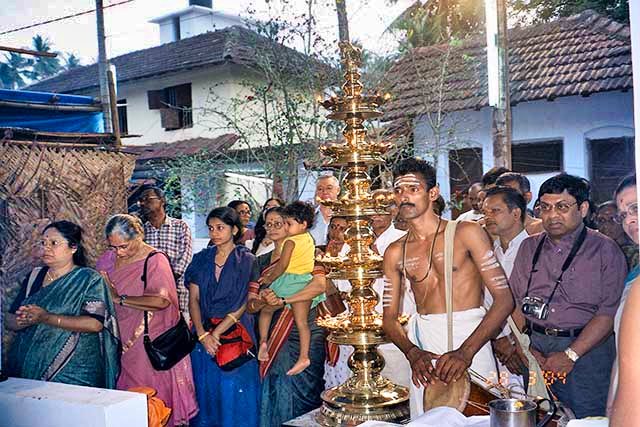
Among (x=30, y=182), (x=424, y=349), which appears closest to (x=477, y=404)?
(x=424, y=349)

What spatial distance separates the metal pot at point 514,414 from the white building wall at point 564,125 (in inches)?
317

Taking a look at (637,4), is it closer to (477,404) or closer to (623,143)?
(477,404)

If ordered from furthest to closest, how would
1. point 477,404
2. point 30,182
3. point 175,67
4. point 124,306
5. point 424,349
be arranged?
point 175,67
point 30,182
point 124,306
point 424,349
point 477,404

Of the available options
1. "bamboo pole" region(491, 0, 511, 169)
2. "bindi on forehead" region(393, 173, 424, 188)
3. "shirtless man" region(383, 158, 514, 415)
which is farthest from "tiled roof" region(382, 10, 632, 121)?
"bindi on forehead" region(393, 173, 424, 188)

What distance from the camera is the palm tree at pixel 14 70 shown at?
1095 inches

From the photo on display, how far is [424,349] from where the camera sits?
3.69 metres

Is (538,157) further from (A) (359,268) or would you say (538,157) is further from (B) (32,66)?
(B) (32,66)

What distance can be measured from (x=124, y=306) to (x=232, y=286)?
0.78 metres

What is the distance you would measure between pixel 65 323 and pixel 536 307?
2.80 m

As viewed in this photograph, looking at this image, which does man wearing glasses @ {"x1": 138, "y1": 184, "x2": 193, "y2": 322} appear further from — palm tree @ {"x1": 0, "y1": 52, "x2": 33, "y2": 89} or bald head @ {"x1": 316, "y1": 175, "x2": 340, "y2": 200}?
palm tree @ {"x1": 0, "y1": 52, "x2": 33, "y2": 89}

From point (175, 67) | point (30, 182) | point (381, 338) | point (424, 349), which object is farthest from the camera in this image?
point (175, 67)

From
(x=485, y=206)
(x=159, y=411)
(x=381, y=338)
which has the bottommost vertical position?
(x=159, y=411)

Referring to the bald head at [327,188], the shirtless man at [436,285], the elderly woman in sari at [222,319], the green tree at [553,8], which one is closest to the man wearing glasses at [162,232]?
the elderly woman in sari at [222,319]

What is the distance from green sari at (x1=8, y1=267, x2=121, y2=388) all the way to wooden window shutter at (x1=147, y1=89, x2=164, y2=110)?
12814mm
